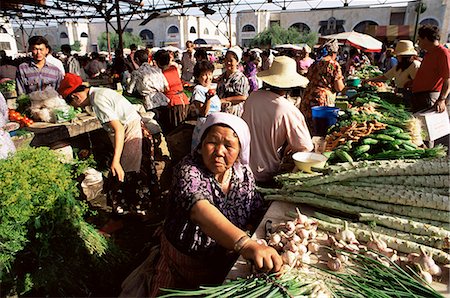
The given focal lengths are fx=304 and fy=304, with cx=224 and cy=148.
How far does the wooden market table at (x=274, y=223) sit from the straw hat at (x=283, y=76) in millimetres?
1146

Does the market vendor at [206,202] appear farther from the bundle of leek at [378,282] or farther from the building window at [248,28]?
the building window at [248,28]

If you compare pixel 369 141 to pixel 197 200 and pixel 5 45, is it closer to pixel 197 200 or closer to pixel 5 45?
pixel 197 200

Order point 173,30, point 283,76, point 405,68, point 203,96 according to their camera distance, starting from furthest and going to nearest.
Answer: point 173,30 → point 405,68 → point 203,96 → point 283,76

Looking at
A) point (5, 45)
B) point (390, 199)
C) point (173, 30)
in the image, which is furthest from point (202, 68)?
point (173, 30)

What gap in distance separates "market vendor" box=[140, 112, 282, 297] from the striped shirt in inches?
141

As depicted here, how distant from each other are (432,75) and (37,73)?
5464 mm

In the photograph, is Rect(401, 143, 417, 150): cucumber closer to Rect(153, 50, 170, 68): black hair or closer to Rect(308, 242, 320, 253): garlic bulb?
Rect(308, 242, 320, 253): garlic bulb

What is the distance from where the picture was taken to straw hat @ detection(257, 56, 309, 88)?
2.50m

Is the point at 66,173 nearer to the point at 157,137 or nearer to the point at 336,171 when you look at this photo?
the point at 336,171

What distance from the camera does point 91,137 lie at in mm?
5121

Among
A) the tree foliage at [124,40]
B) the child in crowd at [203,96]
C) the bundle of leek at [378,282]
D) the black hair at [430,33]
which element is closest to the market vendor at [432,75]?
the black hair at [430,33]

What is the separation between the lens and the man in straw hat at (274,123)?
95.4 inches

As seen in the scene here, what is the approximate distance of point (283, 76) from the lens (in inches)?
103

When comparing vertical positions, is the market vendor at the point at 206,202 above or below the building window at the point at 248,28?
below
